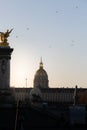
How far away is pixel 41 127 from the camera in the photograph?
57.6 meters

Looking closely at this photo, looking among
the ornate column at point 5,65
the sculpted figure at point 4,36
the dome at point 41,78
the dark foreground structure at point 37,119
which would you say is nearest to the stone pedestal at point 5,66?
the ornate column at point 5,65

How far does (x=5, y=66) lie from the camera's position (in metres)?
88.6

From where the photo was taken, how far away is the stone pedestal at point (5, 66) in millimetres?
88188

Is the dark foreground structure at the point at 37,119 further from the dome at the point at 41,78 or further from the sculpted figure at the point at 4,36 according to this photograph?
the dome at the point at 41,78

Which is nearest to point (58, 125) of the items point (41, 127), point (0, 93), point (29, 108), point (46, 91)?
point (41, 127)

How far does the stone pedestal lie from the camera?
88188mm

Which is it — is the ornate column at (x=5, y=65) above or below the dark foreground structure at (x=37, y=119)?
above

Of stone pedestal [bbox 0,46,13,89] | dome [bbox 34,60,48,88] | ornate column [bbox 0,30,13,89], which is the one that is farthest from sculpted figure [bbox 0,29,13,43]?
dome [bbox 34,60,48,88]

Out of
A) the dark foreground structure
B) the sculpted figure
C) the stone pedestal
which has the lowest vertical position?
Result: the dark foreground structure

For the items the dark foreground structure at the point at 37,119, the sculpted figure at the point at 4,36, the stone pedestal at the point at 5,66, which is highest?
the sculpted figure at the point at 4,36

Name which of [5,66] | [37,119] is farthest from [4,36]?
[37,119]

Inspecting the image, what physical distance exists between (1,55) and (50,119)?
97.3 ft

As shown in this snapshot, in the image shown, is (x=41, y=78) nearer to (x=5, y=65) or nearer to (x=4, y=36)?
(x=4, y=36)

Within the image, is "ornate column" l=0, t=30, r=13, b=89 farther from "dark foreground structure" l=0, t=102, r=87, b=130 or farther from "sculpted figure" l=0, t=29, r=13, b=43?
"dark foreground structure" l=0, t=102, r=87, b=130
